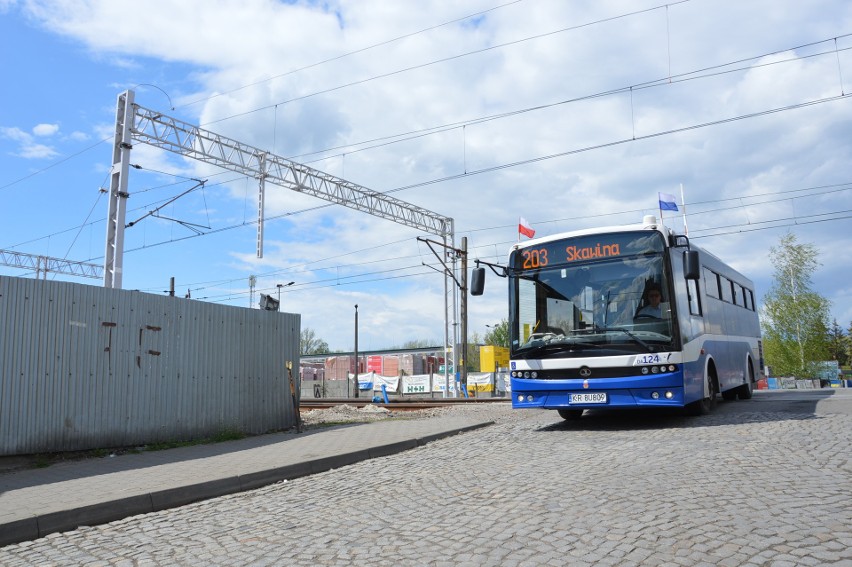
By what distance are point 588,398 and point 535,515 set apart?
554 cm

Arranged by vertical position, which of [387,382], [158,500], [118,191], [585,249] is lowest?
[158,500]

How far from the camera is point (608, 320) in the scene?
1042 cm

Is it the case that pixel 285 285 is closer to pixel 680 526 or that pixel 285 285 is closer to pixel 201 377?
pixel 201 377

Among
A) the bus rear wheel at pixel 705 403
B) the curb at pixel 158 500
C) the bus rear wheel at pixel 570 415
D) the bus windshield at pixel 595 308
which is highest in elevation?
the bus windshield at pixel 595 308

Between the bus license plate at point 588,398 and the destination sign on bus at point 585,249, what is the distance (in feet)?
7.04

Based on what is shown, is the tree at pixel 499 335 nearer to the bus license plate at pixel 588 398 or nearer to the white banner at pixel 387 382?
the white banner at pixel 387 382

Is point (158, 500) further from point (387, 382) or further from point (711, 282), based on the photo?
point (387, 382)

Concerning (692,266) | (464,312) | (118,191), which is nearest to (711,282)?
(692,266)

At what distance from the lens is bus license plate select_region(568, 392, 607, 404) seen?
10422 mm

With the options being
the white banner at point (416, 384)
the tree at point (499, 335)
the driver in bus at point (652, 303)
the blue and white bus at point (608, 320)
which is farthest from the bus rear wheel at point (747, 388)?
the tree at point (499, 335)

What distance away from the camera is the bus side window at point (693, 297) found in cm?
1112

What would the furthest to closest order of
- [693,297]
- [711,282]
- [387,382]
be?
[387,382]
[711,282]
[693,297]

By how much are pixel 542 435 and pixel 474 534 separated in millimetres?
6112

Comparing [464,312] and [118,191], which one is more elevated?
[118,191]
